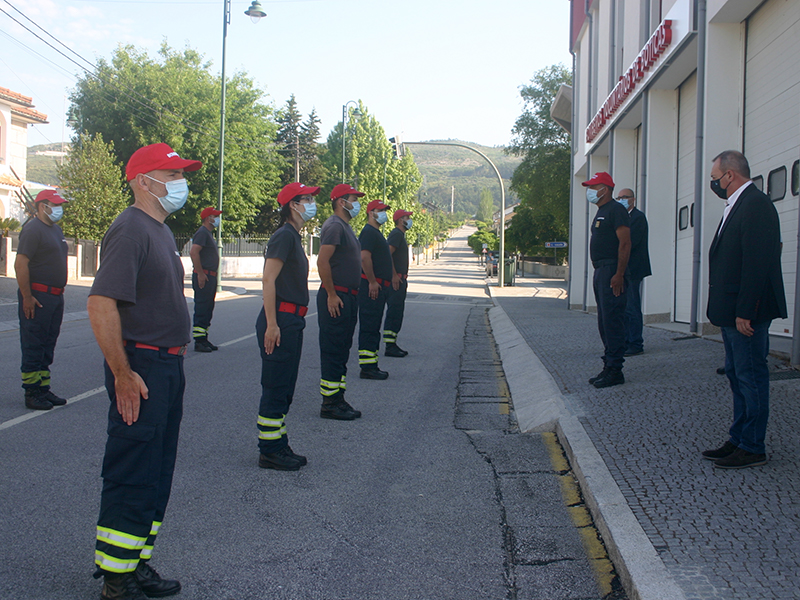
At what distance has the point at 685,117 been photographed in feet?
42.4

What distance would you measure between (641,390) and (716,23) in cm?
632

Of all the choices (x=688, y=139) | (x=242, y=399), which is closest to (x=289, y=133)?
(x=688, y=139)

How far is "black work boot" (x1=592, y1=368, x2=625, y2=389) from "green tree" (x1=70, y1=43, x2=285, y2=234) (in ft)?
128

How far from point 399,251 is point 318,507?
6.30 m

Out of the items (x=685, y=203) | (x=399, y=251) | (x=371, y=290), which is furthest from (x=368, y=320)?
(x=685, y=203)

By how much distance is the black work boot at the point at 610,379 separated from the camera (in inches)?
274

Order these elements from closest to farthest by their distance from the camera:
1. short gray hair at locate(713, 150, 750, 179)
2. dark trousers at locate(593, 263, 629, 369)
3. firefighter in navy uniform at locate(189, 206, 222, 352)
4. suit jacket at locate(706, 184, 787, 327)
→ suit jacket at locate(706, 184, 787, 327)
short gray hair at locate(713, 150, 750, 179)
dark trousers at locate(593, 263, 629, 369)
firefighter in navy uniform at locate(189, 206, 222, 352)

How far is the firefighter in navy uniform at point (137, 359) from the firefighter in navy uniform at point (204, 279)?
721 cm

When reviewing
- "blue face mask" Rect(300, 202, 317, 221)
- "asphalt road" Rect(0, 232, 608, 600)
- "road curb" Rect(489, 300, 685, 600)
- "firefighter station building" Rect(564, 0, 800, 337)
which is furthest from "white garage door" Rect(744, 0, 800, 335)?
"blue face mask" Rect(300, 202, 317, 221)

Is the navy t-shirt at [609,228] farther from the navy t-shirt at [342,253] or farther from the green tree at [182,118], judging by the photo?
the green tree at [182,118]

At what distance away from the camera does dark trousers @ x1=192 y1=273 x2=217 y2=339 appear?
10.2 metres

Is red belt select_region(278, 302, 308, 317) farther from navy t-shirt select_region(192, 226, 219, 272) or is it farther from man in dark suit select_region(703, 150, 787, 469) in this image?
navy t-shirt select_region(192, 226, 219, 272)

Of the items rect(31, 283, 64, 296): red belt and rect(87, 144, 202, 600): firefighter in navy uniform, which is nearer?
rect(87, 144, 202, 600): firefighter in navy uniform

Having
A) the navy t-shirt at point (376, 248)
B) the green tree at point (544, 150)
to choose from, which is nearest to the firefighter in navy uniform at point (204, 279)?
the navy t-shirt at point (376, 248)
